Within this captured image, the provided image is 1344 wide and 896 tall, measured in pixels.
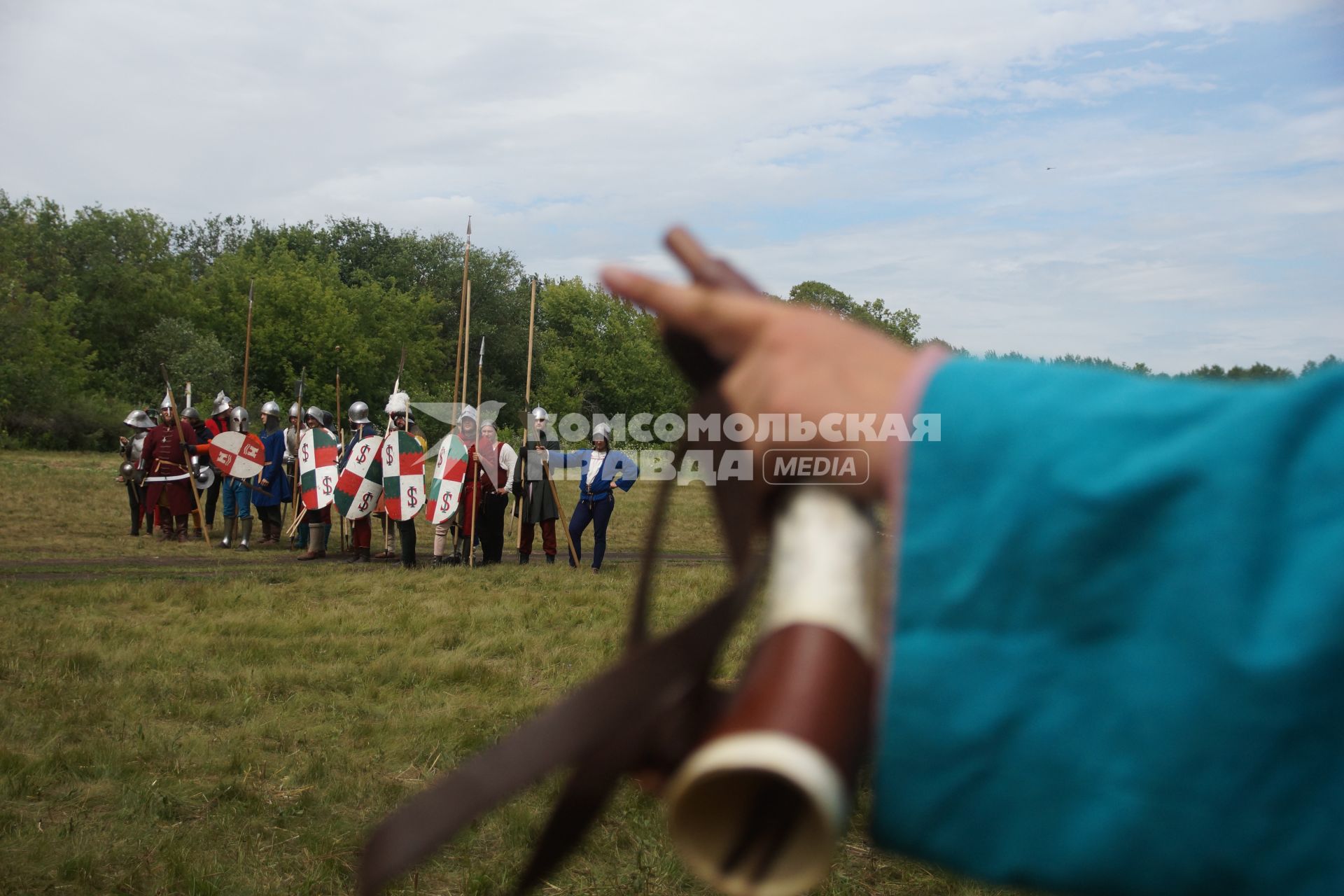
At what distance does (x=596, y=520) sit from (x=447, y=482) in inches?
73.7

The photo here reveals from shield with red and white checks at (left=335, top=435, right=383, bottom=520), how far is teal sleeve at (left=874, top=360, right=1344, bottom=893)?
42.0 ft

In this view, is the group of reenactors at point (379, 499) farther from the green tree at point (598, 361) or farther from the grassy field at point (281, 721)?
the green tree at point (598, 361)

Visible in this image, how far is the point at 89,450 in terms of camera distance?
3741 centimetres

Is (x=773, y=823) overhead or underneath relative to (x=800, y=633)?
underneath

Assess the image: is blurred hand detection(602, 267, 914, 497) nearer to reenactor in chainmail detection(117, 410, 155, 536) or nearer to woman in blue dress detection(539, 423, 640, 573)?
woman in blue dress detection(539, 423, 640, 573)

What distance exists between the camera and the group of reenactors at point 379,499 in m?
12.9

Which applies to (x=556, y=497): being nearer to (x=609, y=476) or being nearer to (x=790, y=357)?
(x=609, y=476)

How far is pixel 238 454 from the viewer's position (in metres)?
14.6

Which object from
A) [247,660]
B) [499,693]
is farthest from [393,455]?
[499,693]

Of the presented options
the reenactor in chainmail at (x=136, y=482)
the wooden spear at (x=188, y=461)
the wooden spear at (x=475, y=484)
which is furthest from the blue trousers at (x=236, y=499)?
the wooden spear at (x=475, y=484)

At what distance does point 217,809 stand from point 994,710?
4.19 m

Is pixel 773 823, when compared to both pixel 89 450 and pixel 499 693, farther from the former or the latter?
pixel 89 450

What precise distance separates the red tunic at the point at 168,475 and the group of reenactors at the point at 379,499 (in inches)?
0.5

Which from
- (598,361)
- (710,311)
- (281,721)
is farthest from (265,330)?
(710,311)
